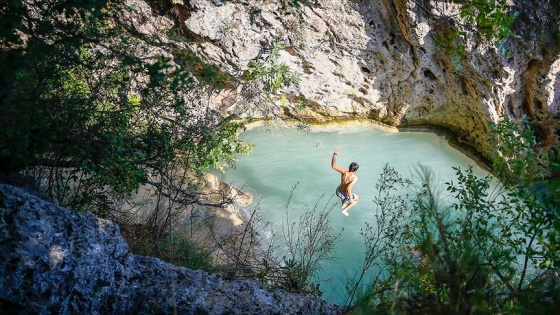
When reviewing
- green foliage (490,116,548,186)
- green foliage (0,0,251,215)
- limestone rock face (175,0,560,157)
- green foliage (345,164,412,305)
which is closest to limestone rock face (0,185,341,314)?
green foliage (0,0,251,215)

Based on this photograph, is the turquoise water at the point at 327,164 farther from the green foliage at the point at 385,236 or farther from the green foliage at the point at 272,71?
the green foliage at the point at 385,236

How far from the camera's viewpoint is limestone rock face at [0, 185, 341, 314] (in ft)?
9.23

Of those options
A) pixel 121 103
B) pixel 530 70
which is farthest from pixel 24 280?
pixel 530 70

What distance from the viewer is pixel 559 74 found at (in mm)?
8641

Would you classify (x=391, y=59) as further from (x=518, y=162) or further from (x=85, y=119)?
(x=85, y=119)

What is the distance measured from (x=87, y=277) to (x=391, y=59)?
847 cm

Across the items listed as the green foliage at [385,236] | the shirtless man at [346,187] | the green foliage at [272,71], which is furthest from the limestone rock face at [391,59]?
the green foliage at [385,236]

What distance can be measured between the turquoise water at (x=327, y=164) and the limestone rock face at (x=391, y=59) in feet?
2.00

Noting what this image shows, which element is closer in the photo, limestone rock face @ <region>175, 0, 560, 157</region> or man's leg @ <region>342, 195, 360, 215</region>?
limestone rock face @ <region>175, 0, 560, 157</region>

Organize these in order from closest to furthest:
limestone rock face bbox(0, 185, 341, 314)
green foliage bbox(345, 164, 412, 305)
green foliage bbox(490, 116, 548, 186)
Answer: limestone rock face bbox(0, 185, 341, 314)
green foliage bbox(490, 116, 548, 186)
green foliage bbox(345, 164, 412, 305)

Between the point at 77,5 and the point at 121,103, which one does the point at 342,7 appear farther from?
the point at 77,5

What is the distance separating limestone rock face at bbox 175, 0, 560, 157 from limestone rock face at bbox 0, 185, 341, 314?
17.7 feet

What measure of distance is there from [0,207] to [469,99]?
31.8ft

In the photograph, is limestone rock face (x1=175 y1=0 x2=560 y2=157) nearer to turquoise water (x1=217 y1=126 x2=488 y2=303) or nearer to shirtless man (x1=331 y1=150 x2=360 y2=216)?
turquoise water (x1=217 y1=126 x2=488 y2=303)
